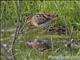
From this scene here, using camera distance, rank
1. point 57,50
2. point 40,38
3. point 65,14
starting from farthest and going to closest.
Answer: point 65,14
point 40,38
point 57,50

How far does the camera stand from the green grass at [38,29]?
2729 mm

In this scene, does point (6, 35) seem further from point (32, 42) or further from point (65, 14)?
point (65, 14)

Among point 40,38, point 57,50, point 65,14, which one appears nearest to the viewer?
point 57,50

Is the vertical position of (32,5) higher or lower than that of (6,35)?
higher

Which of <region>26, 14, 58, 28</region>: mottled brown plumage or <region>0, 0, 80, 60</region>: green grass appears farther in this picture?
<region>26, 14, 58, 28</region>: mottled brown plumage

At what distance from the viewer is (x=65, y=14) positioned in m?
3.19

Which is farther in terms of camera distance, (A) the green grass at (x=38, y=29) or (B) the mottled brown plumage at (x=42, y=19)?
(B) the mottled brown plumage at (x=42, y=19)

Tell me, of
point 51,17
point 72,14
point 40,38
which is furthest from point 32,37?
point 72,14

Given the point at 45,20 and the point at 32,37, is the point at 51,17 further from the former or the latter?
the point at 32,37

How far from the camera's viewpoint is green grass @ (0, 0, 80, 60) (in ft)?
8.95

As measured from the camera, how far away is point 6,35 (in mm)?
3043

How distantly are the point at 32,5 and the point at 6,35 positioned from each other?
21.0 inches

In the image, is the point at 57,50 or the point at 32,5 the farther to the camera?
the point at 32,5

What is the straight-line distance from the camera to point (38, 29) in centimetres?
305
